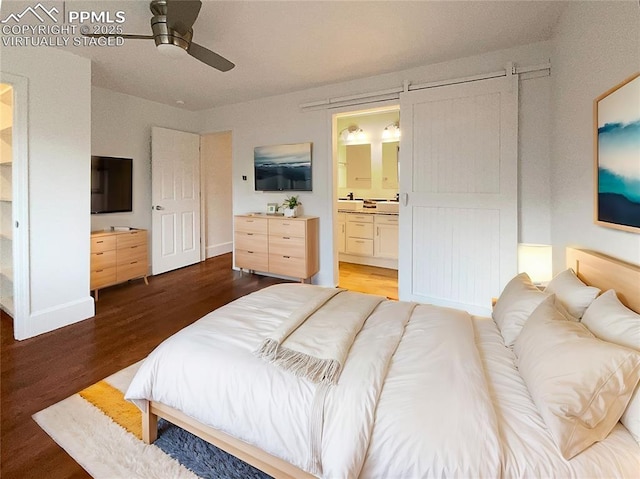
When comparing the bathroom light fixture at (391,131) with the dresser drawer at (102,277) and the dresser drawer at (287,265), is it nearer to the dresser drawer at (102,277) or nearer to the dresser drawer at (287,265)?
the dresser drawer at (287,265)

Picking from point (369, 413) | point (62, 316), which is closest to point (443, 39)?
point (369, 413)

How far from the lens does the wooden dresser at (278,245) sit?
430 cm

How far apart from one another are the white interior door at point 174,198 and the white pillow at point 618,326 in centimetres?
503

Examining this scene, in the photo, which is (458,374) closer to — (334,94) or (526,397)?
(526,397)

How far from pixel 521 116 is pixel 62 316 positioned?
4.64 meters

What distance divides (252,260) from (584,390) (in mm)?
4147

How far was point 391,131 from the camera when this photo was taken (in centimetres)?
577

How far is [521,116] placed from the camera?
10.1 ft

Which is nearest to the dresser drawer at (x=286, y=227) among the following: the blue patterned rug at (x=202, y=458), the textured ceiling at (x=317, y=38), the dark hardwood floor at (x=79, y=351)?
the dark hardwood floor at (x=79, y=351)

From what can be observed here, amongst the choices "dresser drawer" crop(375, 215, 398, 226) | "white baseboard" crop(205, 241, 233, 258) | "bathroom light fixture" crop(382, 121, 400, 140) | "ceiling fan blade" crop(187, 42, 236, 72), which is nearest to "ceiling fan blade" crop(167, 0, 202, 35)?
"ceiling fan blade" crop(187, 42, 236, 72)

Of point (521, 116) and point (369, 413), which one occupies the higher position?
point (521, 116)

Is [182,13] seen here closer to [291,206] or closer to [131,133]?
[291,206]

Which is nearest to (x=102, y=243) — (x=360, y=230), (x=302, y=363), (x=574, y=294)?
(x=302, y=363)

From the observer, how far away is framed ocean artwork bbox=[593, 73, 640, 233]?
4.64 feet
